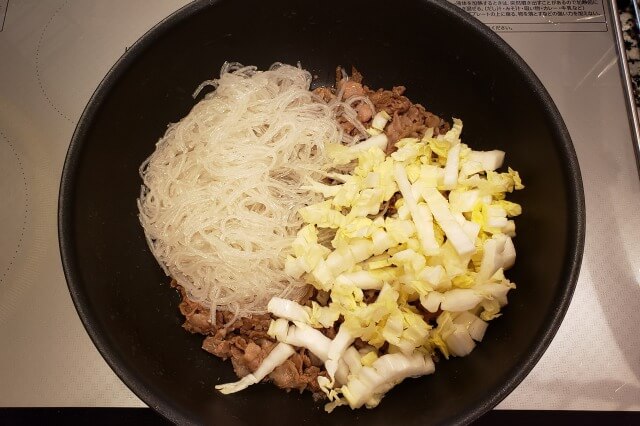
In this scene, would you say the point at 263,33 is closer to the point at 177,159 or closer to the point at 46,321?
the point at 177,159

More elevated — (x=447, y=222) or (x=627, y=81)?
(x=627, y=81)

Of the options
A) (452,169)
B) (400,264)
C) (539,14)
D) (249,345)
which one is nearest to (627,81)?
(539,14)

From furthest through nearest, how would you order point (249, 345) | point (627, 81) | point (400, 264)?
point (627, 81) < point (249, 345) < point (400, 264)

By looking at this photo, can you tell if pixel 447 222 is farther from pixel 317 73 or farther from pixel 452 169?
pixel 317 73

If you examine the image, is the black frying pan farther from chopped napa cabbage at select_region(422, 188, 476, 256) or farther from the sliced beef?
chopped napa cabbage at select_region(422, 188, 476, 256)

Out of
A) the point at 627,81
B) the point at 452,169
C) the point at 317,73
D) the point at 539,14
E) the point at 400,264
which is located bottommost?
the point at 400,264

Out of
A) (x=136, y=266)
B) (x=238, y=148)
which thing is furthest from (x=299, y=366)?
(x=238, y=148)

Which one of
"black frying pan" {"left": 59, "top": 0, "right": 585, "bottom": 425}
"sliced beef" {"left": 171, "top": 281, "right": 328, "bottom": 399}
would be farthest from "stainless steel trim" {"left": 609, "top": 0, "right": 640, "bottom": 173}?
"sliced beef" {"left": 171, "top": 281, "right": 328, "bottom": 399}
